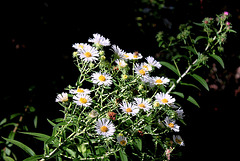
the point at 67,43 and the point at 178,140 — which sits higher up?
the point at 67,43

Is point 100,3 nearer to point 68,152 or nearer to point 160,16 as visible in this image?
point 160,16

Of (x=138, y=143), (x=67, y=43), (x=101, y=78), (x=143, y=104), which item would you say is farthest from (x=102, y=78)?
(x=67, y=43)

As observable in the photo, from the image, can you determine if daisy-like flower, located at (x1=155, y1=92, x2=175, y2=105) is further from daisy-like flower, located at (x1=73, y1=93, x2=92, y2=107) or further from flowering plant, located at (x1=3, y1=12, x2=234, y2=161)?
daisy-like flower, located at (x1=73, y1=93, x2=92, y2=107)

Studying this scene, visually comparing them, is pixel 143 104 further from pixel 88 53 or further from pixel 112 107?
pixel 88 53

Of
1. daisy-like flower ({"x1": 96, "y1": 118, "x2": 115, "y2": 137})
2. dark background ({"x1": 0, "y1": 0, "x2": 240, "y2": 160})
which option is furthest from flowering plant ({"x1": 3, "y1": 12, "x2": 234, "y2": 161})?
dark background ({"x1": 0, "y1": 0, "x2": 240, "y2": 160})

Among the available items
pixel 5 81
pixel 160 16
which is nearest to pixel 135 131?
pixel 5 81

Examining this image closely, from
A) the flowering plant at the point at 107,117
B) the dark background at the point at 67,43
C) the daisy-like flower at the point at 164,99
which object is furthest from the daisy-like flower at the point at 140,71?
the dark background at the point at 67,43
